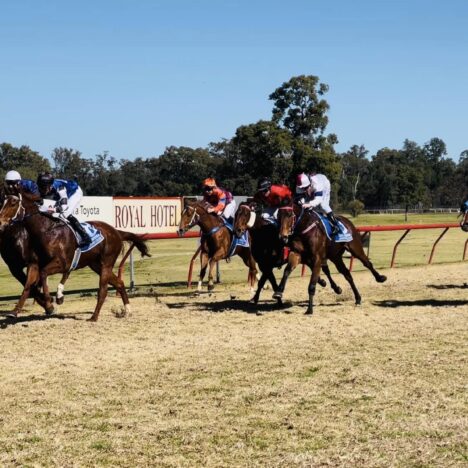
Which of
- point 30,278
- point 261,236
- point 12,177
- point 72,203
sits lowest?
point 30,278

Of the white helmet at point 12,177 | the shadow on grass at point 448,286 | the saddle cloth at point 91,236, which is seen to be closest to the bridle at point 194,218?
the saddle cloth at point 91,236

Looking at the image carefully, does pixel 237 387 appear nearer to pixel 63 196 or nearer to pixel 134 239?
pixel 63 196

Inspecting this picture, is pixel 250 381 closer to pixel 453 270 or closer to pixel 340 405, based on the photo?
pixel 340 405

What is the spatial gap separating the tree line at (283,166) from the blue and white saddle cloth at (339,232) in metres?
49.2

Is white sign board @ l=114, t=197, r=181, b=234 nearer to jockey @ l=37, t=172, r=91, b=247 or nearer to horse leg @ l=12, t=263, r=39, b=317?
jockey @ l=37, t=172, r=91, b=247

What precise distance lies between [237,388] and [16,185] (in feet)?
16.8

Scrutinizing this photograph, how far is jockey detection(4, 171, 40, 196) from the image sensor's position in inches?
400

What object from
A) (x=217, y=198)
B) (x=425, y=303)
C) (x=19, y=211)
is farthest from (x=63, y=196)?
(x=425, y=303)

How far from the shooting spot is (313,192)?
11.8 m

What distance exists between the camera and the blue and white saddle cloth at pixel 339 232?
11.9 m

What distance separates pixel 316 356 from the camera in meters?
8.13

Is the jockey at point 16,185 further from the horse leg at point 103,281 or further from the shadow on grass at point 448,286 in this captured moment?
the shadow on grass at point 448,286

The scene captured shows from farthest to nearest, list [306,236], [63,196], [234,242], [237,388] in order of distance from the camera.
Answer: [234,242], [306,236], [63,196], [237,388]

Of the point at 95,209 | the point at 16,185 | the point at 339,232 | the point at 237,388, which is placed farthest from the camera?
the point at 95,209
